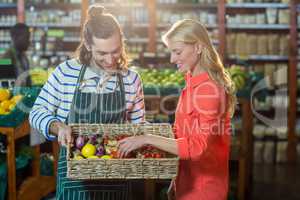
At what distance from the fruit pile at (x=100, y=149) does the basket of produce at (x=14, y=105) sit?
1.03 metres

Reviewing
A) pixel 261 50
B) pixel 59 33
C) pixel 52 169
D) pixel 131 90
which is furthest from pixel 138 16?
pixel 131 90

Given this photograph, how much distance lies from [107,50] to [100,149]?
0.43 metres

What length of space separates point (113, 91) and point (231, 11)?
16.2 ft

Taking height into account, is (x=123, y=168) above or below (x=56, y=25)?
below

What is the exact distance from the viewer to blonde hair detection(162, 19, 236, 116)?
7.17 ft

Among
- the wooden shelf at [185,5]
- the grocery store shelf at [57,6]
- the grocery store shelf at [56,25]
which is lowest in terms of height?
the grocery store shelf at [56,25]

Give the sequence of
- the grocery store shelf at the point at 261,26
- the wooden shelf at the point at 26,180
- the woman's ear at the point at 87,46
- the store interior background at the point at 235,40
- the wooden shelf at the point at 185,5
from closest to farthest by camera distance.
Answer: the woman's ear at the point at 87,46 → the wooden shelf at the point at 26,180 → the store interior background at the point at 235,40 → the grocery store shelf at the point at 261,26 → the wooden shelf at the point at 185,5

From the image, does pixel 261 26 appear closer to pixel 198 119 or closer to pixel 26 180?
pixel 26 180

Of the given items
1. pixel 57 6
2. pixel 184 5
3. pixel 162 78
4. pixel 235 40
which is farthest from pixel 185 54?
pixel 57 6

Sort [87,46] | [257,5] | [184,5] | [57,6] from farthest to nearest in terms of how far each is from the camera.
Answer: [57,6]
[184,5]
[257,5]
[87,46]

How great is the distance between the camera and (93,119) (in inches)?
95.0

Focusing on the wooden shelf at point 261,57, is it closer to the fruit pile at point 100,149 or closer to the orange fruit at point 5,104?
the orange fruit at point 5,104

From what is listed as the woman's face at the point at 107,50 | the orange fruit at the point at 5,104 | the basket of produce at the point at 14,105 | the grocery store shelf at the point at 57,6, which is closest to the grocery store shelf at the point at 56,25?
the grocery store shelf at the point at 57,6

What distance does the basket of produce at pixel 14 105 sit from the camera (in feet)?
10.4
